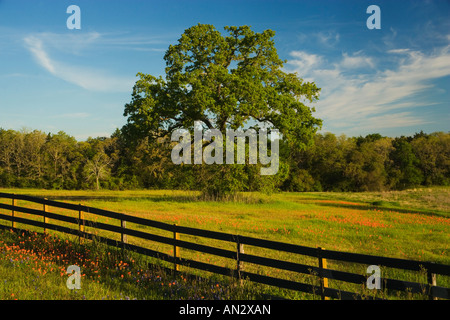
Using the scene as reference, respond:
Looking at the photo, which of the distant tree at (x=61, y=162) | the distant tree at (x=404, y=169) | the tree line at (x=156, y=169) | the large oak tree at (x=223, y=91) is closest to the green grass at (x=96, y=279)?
the large oak tree at (x=223, y=91)

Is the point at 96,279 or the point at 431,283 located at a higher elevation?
the point at 431,283

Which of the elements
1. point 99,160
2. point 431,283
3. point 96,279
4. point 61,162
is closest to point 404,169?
point 99,160

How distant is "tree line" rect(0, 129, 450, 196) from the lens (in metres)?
65.3

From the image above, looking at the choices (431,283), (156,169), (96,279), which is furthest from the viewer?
(156,169)

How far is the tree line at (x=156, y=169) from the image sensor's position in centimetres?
6531

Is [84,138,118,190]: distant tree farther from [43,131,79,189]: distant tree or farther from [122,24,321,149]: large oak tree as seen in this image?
[122,24,321,149]: large oak tree

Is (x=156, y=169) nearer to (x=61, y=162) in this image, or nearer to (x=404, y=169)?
(x=61, y=162)

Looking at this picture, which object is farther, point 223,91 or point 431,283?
point 223,91

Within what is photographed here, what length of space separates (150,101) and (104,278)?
885 inches

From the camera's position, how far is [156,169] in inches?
2291

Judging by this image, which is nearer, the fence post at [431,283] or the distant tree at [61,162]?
the fence post at [431,283]

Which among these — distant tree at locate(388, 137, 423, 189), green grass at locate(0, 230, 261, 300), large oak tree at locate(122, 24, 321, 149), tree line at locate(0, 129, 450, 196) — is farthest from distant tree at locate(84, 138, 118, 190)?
distant tree at locate(388, 137, 423, 189)

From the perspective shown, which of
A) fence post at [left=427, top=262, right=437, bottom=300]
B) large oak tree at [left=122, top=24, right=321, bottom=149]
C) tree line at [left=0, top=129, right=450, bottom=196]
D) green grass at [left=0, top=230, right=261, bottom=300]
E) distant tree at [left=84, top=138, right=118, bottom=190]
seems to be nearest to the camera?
fence post at [left=427, top=262, right=437, bottom=300]

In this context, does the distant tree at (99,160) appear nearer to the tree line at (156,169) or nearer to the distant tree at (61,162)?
the tree line at (156,169)
